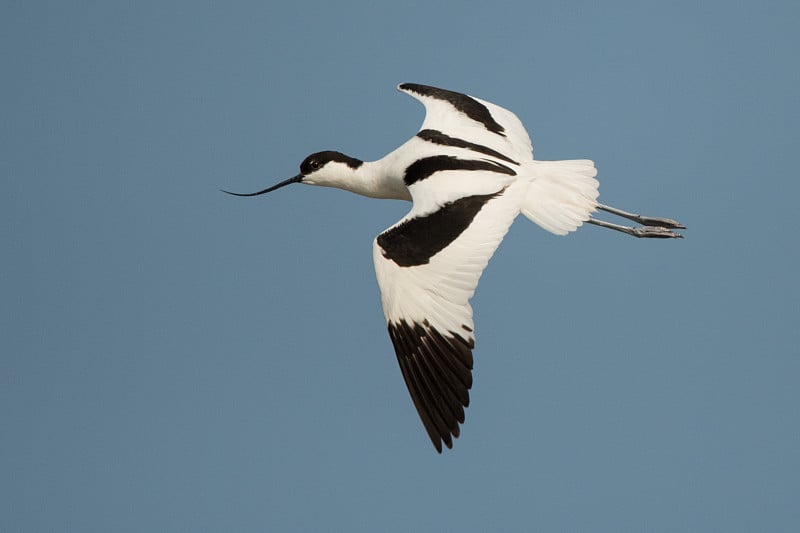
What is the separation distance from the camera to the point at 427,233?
6289mm

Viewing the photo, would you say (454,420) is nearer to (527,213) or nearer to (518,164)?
(527,213)

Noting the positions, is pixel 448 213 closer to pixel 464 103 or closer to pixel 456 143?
pixel 456 143

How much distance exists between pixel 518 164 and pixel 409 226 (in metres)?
1.16

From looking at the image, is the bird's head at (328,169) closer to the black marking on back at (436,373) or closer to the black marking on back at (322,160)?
the black marking on back at (322,160)

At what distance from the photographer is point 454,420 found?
5.82 meters

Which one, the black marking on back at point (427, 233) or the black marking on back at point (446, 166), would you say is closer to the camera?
the black marking on back at point (427, 233)

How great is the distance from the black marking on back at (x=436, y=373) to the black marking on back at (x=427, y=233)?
14.3 inches

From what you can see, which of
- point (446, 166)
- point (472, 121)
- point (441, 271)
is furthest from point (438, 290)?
point (472, 121)

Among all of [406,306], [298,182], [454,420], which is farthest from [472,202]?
[298,182]

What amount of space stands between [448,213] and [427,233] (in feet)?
0.72

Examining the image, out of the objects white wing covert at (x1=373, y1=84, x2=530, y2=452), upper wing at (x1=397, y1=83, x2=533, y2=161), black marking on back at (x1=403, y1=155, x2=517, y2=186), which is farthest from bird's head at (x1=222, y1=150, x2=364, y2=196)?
white wing covert at (x1=373, y1=84, x2=530, y2=452)

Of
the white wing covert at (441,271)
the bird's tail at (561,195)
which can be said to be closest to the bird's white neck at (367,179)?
the white wing covert at (441,271)

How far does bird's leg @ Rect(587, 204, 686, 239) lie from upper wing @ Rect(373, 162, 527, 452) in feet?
4.02

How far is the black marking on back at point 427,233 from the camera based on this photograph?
20.2ft
